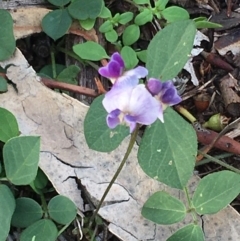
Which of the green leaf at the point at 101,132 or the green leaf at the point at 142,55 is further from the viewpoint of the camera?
the green leaf at the point at 142,55

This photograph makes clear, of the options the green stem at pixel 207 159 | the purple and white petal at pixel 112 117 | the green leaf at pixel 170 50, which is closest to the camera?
the purple and white petal at pixel 112 117

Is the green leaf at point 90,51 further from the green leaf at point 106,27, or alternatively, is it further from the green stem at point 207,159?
the green stem at point 207,159

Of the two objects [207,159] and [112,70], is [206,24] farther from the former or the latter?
[112,70]

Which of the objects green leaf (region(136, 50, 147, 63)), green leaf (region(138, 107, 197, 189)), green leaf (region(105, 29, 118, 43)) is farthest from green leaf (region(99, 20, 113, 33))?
green leaf (region(138, 107, 197, 189))

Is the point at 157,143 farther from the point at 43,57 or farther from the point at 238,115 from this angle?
the point at 43,57

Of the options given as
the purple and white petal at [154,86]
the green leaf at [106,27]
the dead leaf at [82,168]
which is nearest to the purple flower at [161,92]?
the purple and white petal at [154,86]

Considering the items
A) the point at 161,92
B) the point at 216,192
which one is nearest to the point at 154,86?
the point at 161,92

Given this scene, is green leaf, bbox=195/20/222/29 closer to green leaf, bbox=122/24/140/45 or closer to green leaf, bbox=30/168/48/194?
green leaf, bbox=122/24/140/45
